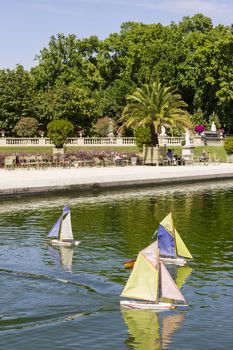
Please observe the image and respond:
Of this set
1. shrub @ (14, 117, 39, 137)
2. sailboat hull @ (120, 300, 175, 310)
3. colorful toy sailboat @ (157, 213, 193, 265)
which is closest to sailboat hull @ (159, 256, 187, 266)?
colorful toy sailboat @ (157, 213, 193, 265)

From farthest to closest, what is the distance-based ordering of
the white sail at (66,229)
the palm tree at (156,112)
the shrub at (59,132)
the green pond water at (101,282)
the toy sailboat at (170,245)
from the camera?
the shrub at (59,132) → the palm tree at (156,112) → the white sail at (66,229) → the toy sailboat at (170,245) → the green pond water at (101,282)

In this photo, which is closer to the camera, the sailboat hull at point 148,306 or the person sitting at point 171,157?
the sailboat hull at point 148,306

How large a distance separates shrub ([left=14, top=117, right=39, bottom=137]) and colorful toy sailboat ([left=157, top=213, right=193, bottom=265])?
5161cm

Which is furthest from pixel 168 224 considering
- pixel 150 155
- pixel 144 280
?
pixel 150 155

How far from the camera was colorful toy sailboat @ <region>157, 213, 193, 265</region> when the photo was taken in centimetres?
1598

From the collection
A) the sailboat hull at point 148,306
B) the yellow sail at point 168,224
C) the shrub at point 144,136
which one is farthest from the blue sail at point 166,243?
the shrub at point 144,136

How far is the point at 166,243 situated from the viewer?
16.2 m

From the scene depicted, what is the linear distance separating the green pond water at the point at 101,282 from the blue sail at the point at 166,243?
22.5 inches

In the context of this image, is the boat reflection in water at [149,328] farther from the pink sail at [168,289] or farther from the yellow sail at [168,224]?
the yellow sail at [168,224]

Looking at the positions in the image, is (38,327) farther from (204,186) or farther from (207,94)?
(207,94)

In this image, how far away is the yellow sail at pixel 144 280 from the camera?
Answer: 38.2 ft

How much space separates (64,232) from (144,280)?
717 centimetres

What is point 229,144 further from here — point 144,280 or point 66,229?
point 144,280

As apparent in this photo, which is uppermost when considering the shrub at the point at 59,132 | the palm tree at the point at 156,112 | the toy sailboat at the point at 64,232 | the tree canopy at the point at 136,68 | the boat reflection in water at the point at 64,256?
the tree canopy at the point at 136,68
